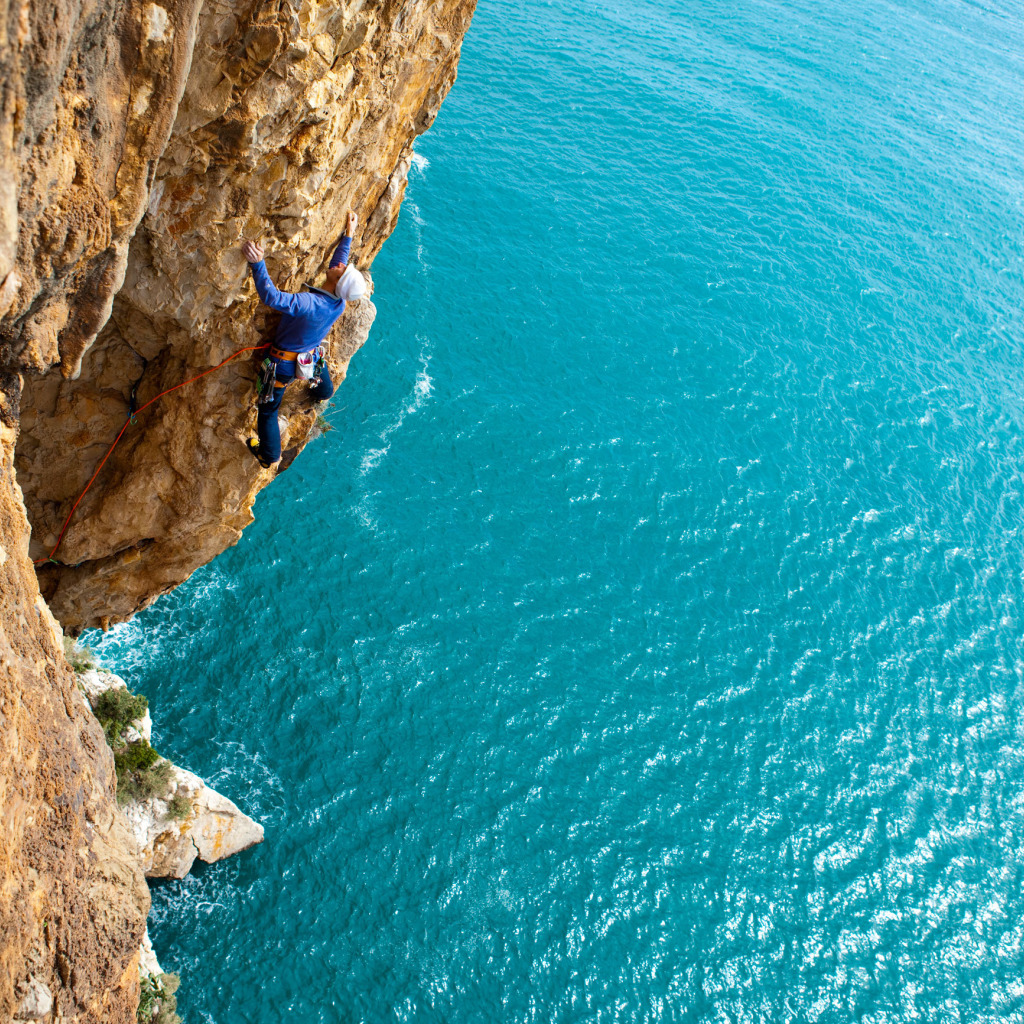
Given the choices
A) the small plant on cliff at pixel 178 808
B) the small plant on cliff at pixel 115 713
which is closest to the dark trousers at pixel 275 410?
the small plant on cliff at pixel 115 713

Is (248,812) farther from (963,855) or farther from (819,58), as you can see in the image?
(819,58)

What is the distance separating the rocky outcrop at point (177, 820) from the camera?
61.7 feet

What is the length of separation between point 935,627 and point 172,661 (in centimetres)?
2565

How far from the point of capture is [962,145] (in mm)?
56375

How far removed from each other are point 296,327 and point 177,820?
12.7 metres

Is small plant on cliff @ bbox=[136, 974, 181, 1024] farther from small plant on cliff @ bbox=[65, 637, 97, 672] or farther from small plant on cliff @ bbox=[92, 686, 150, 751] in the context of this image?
small plant on cliff @ bbox=[65, 637, 97, 672]

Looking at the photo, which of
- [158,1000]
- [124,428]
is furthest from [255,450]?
[158,1000]

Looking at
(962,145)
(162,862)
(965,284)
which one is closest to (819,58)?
(962,145)

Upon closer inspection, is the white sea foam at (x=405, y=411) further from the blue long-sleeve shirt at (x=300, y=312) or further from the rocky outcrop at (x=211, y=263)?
the blue long-sleeve shirt at (x=300, y=312)

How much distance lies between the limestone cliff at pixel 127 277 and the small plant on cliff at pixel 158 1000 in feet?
22.2

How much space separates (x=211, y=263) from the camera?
12094 mm

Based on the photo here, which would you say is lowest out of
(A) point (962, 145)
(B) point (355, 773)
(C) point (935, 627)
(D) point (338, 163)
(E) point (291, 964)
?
(E) point (291, 964)

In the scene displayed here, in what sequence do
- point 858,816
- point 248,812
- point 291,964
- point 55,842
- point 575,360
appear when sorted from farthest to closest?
point 575,360
point 858,816
point 248,812
point 291,964
point 55,842

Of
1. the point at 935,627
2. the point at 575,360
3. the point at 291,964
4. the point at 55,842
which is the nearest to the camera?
the point at 55,842
